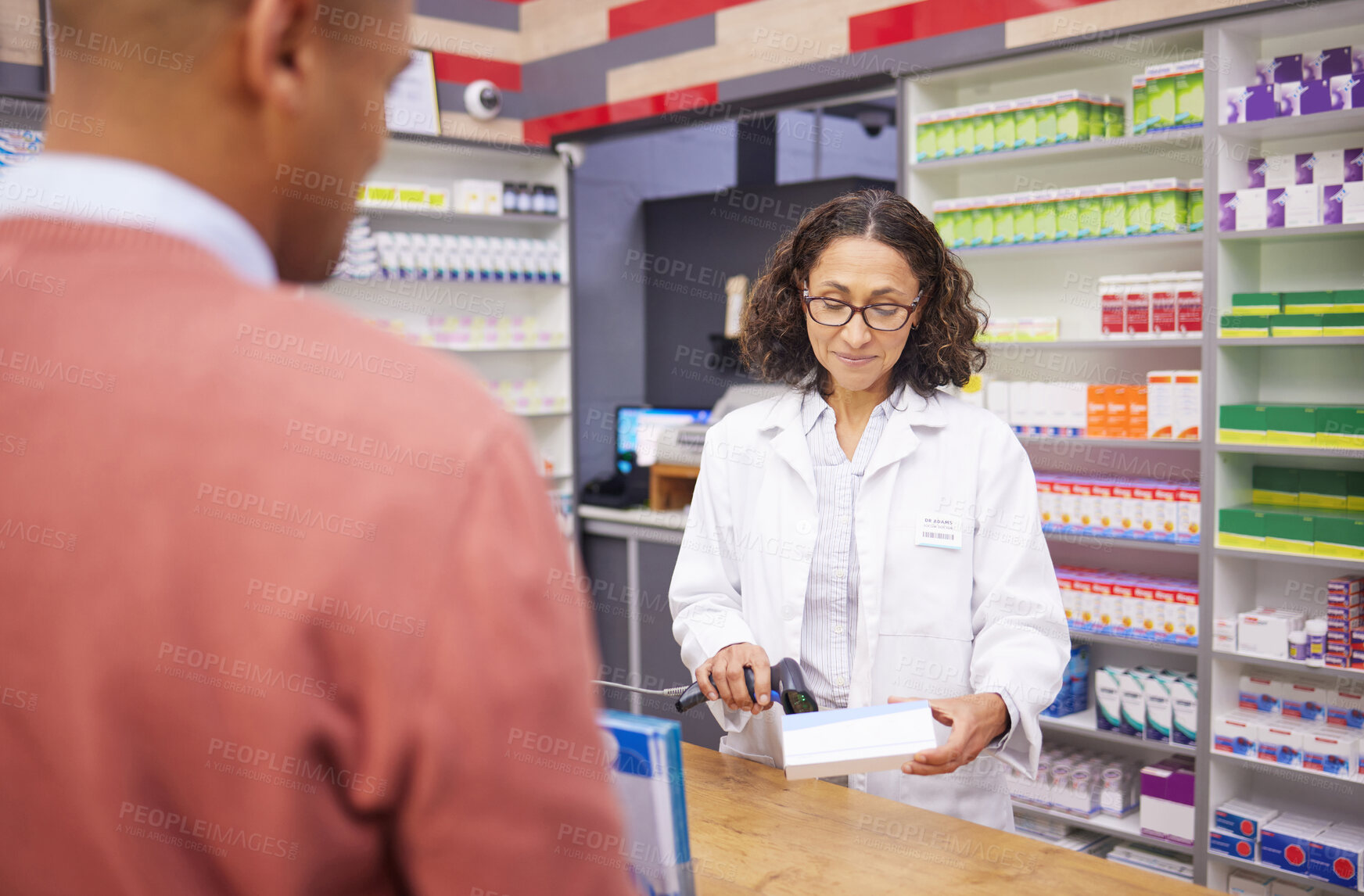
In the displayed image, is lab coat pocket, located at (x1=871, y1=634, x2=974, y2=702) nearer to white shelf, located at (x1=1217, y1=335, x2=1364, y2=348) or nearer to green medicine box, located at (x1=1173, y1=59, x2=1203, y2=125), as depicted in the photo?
white shelf, located at (x1=1217, y1=335, x2=1364, y2=348)

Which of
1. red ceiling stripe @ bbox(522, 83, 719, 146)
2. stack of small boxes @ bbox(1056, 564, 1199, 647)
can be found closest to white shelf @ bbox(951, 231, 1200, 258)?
stack of small boxes @ bbox(1056, 564, 1199, 647)

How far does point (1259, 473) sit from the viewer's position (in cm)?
354

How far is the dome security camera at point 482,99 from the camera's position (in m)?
5.42

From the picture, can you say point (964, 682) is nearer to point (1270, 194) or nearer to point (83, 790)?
point (83, 790)

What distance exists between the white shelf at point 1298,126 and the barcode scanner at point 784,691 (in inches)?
101

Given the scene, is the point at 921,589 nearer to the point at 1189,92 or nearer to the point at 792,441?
the point at 792,441

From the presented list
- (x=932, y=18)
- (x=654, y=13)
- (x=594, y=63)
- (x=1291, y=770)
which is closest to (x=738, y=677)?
(x=1291, y=770)

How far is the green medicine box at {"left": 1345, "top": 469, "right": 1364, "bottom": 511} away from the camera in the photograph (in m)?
3.25

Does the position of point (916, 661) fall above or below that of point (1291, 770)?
above

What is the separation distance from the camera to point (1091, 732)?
12.1ft

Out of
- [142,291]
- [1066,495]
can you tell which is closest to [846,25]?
[1066,495]

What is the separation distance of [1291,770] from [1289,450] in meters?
0.99

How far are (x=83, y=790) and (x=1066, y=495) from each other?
3651 mm

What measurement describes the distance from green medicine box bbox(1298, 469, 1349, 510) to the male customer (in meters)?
3.53
